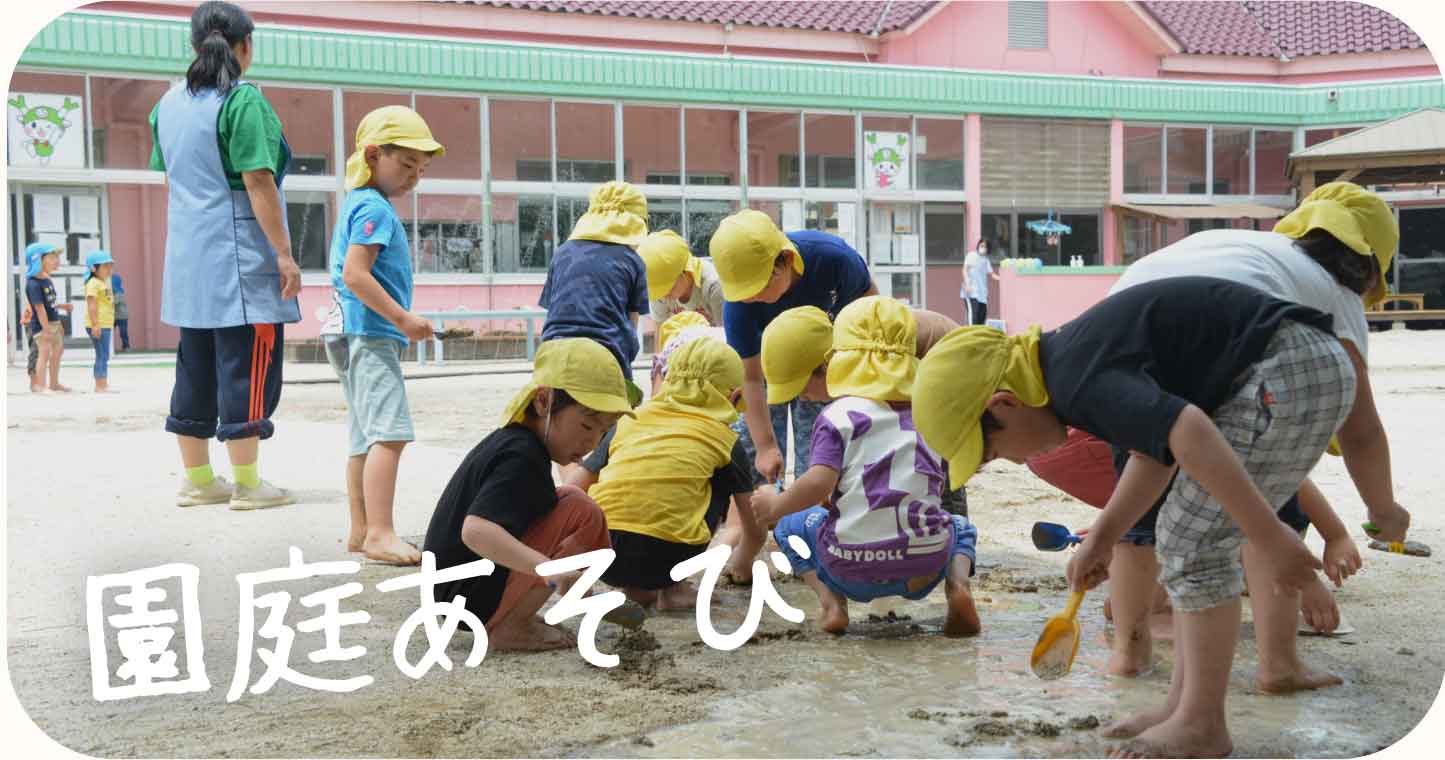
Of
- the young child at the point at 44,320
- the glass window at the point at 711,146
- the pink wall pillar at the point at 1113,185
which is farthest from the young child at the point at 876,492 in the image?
the pink wall pillar at the point at 1113,185

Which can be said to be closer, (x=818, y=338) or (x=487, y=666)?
(x=487, y=666)

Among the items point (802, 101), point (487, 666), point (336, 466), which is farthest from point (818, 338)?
point (802, 101)

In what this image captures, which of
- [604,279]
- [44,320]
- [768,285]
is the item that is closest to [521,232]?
[44,320]

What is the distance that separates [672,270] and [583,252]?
0.46 m

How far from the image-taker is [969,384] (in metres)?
2.53

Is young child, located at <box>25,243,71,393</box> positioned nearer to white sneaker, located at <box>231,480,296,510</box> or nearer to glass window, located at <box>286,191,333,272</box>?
glass window, located at <box>286,191,333,272</box>

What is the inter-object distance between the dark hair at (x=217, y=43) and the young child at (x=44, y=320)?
7352 mm

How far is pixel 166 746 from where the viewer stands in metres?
2.68

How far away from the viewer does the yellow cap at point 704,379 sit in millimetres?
3920

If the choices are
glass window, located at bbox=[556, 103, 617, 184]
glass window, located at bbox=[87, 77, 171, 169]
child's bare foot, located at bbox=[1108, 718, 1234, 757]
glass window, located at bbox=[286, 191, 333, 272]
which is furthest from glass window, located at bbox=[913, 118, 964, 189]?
child's bare foot, located at bbox=[1108, 718, 1234, 757]

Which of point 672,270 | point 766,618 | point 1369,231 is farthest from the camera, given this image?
point 672,270

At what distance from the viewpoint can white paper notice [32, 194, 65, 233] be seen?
55.2ft

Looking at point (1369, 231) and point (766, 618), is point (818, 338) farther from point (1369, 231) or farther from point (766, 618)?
point (1369, 231)

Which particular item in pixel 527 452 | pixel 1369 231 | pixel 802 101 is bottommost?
pixel 527 452
